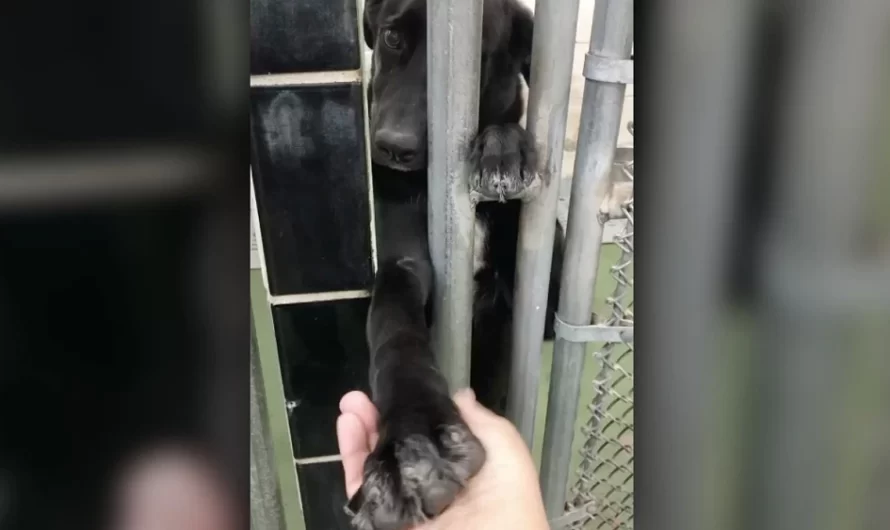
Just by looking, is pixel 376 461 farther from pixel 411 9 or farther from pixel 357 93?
pixel 411 9

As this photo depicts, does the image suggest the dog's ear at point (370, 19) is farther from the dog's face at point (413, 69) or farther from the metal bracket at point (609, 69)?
the metal bracket at point (609, 69)

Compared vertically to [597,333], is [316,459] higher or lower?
lower

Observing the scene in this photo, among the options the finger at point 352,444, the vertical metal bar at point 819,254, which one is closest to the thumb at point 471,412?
the finger at point 352,444

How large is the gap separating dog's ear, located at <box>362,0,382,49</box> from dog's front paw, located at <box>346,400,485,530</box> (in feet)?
2.11

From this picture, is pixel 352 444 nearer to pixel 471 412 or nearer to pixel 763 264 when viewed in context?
pixel 471 412

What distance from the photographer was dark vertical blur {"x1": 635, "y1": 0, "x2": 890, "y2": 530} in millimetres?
202

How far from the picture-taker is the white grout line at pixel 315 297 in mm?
918

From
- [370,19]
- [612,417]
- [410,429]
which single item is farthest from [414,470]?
[370,19]

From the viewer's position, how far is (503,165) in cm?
60

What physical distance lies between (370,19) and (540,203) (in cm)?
56

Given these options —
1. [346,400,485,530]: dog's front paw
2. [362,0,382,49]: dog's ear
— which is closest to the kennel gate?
[346,400,485,530]: dog's front paw

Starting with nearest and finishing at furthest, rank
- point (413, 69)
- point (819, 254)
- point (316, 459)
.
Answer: point (819, 254) → point (413, 69) → point (316, 459)

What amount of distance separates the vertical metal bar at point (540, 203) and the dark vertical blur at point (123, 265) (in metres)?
0.40

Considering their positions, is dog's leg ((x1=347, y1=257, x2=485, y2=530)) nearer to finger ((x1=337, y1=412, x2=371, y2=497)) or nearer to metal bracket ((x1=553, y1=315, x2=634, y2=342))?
finger ((x1=337, y1=412, x2=371, y2=497))
